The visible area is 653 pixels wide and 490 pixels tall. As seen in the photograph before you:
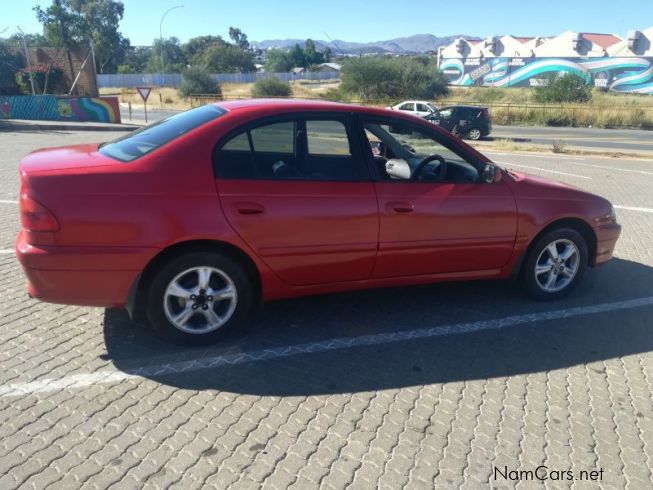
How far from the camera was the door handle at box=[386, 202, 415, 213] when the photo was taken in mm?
4004

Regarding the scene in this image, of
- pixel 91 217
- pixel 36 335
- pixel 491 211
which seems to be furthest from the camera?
pixel 491 211

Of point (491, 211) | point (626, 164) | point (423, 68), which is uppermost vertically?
point (423, 68)

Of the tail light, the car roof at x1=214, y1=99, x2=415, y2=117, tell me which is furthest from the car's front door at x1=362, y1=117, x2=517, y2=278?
the tail light

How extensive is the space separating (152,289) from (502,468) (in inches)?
90.8

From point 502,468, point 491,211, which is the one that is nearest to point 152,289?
point 502,468

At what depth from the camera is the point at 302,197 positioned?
149 inches

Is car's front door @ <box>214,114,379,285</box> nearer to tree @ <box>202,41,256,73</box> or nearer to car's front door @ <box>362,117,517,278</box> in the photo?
car's front door @ <box>362,117,517,278</box>

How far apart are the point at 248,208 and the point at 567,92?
47108mm

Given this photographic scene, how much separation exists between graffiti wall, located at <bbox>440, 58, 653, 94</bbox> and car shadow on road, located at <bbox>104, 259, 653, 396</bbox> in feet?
240

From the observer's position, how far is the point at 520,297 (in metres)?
4.89

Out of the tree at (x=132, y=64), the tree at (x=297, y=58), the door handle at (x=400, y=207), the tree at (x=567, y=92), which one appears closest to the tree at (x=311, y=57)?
the tree at (x=297, y=58)

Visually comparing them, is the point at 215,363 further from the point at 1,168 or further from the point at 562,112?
the point at 562,112

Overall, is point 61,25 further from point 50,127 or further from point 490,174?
point 490,174

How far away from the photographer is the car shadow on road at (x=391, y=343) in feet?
11.5
